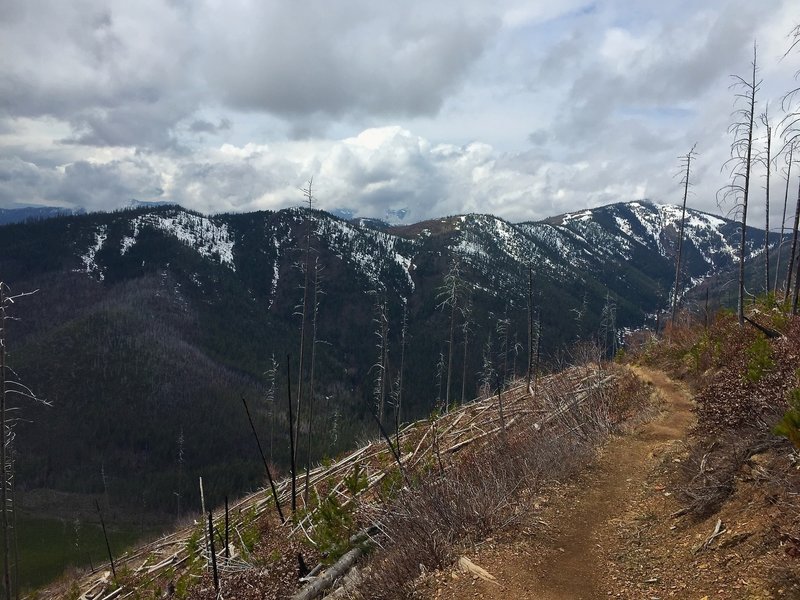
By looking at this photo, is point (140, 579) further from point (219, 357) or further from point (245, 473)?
point (219, 357)

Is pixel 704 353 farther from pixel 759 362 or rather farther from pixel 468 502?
pixel 468 502

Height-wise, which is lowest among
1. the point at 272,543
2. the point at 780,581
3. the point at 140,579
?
the point at 140,579

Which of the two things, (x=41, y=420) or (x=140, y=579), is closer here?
(x=140, y=579)

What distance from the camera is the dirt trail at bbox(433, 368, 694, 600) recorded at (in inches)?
222

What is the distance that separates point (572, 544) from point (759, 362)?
18.3 ft

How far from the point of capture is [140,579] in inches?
730

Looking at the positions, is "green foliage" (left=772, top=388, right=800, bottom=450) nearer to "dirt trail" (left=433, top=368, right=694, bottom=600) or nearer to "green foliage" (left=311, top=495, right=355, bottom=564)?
"dirt trail" (left=433, top=368, right=694, bottom=600)

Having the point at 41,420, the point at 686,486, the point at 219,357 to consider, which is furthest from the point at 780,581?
the point at 219,357

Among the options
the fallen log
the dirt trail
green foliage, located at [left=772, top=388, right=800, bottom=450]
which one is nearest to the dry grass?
the dirt trail

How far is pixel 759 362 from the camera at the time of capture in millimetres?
9047

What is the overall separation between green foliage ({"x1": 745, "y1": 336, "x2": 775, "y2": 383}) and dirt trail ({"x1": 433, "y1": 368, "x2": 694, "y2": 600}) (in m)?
2.31

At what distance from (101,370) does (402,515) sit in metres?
178

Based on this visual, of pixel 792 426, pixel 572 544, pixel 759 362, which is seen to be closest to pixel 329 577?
pixel 572 544

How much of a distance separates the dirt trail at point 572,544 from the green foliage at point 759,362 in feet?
7.57
